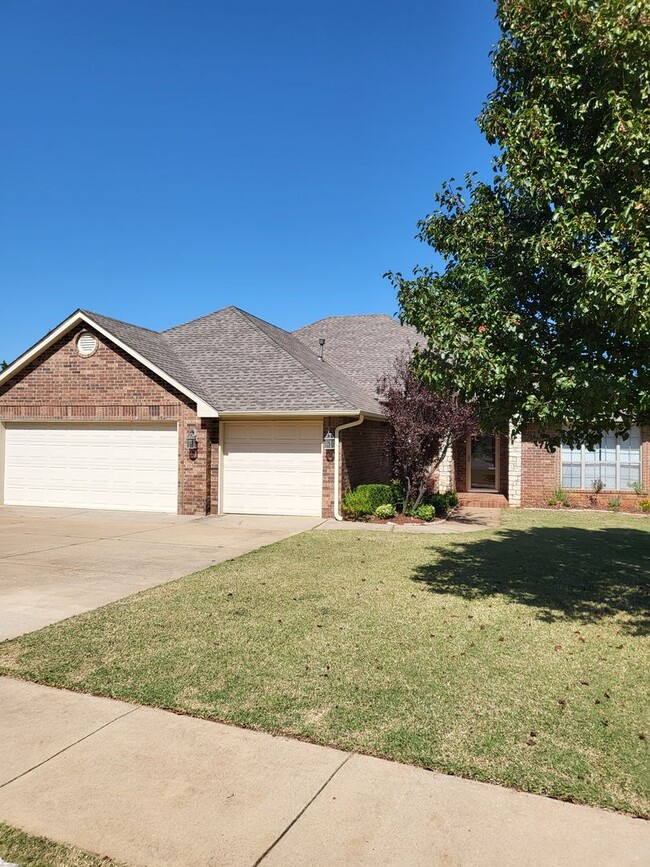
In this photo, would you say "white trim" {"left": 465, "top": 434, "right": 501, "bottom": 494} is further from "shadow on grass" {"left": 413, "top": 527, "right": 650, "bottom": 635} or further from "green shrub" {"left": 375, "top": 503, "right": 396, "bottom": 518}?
"shadow on grass" {"left": 413, "top": 527, "right": 650, "bottom": 635}

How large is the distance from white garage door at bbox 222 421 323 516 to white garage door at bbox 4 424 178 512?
1.65 m

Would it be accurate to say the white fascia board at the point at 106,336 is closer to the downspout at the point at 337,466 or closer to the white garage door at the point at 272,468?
the white garage door at the point at 272,468

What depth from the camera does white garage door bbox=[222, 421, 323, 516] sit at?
15250 millimetres

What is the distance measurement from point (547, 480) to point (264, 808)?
17.6 m

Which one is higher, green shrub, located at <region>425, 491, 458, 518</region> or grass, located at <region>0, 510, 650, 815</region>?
green shrub, located at <region>425, 491, 458, 518</region>

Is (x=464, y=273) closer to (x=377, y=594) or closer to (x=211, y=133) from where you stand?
(x=377, y=594)

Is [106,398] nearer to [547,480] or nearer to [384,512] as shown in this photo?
[384,512]

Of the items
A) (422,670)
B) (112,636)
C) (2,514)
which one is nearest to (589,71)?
(422,670)

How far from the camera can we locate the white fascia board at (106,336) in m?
15.2

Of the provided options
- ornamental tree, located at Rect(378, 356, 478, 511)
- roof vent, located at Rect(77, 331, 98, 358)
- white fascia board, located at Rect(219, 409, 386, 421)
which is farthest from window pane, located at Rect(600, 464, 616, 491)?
roof vent, located at Rect(77, 331, 98, 358)

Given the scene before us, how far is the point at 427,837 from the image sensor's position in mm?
2830

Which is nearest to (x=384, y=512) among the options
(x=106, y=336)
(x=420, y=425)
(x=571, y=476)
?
(x=420, y=425)

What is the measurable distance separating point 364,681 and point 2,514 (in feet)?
46.5

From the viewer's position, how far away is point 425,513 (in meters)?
15.2
